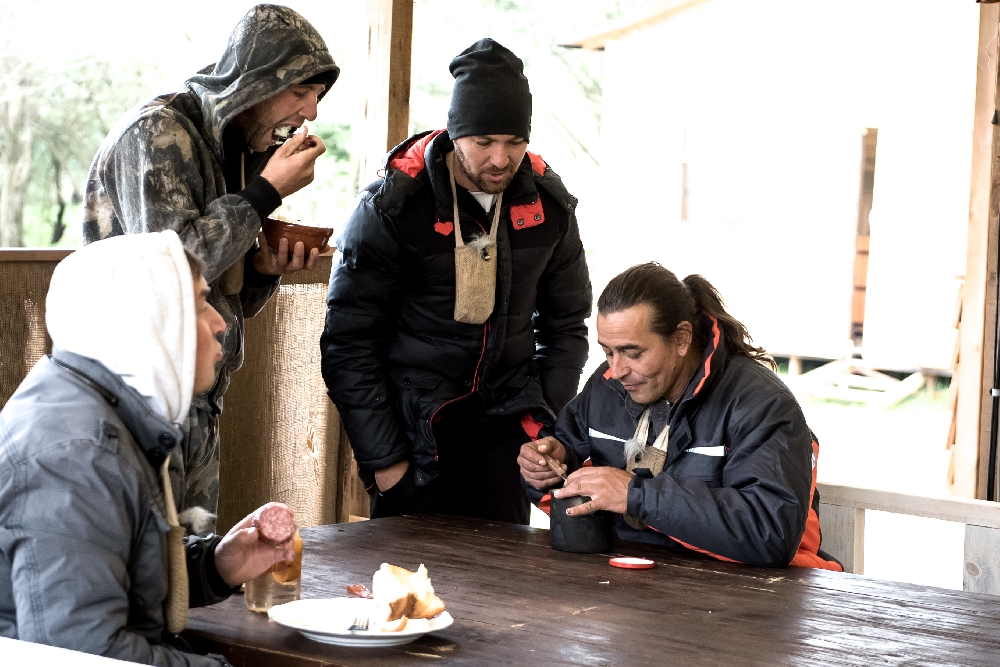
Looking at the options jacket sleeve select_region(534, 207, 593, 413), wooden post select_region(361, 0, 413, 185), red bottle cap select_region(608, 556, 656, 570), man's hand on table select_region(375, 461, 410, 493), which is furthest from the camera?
wooden post select_region(361, 0, 413, 185)

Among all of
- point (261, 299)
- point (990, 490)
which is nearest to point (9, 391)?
point (261, 299)

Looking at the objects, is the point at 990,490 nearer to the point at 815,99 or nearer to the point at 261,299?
the point at 261,299

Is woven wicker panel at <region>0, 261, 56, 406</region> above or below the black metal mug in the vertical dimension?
above

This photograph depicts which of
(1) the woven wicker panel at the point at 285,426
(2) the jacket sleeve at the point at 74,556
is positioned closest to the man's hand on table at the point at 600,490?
(2) the jacket sleeve at the point at 74,556

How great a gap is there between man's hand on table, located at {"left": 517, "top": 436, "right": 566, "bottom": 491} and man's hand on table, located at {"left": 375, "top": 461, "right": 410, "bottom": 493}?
483 millimetres

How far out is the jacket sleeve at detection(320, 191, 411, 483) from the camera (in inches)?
120

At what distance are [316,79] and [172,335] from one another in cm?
136

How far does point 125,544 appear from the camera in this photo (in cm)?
147

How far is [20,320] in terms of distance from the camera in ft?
9.19

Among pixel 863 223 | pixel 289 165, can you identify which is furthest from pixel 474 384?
pixel 863 223

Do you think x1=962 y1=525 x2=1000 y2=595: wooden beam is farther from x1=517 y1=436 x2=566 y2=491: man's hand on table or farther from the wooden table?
x1=517 y1=436 x2=566 y2=491: man's hand on table

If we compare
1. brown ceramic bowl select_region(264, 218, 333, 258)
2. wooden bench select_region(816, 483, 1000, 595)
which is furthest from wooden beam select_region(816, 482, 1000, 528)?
brown ceramic bowl select_region(264, 218, 333, 258)

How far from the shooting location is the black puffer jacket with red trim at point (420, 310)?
3068mm

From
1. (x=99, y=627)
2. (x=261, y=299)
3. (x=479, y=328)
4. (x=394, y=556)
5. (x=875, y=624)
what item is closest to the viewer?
(x=99, y=627)
